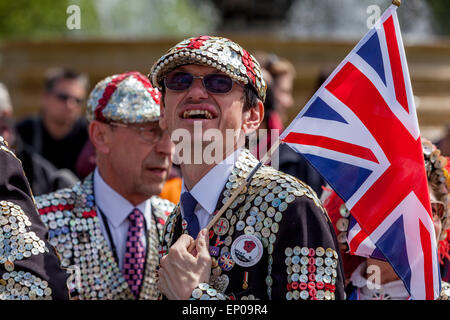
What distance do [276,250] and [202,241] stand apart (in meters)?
0.30

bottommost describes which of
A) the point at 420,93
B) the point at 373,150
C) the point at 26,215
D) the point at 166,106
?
the point at 26,215

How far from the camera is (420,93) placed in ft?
38.7

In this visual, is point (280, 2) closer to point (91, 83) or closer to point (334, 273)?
point (91, 83)

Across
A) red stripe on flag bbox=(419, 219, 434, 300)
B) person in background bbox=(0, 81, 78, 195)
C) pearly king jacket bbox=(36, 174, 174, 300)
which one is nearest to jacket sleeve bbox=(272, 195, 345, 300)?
red stripe on flag bbox=(419, 219, 434, 300)

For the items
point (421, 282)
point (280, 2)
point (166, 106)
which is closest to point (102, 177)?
point (166, 106)

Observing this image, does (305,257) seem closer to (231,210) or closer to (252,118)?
(231,210)

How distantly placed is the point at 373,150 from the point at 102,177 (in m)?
1.80

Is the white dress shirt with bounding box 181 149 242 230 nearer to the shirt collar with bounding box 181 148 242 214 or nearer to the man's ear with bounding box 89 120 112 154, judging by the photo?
the shirt collar with bounding box 181 148 242 214

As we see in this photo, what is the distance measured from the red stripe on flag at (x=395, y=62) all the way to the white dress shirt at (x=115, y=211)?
67.5 inches

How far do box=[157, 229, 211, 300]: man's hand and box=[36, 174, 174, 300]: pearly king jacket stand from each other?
1.07 meters

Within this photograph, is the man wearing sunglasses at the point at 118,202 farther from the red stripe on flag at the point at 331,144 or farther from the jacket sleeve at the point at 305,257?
the jacket sleeve at the point at 305,257

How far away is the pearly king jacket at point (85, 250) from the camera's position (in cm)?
400
